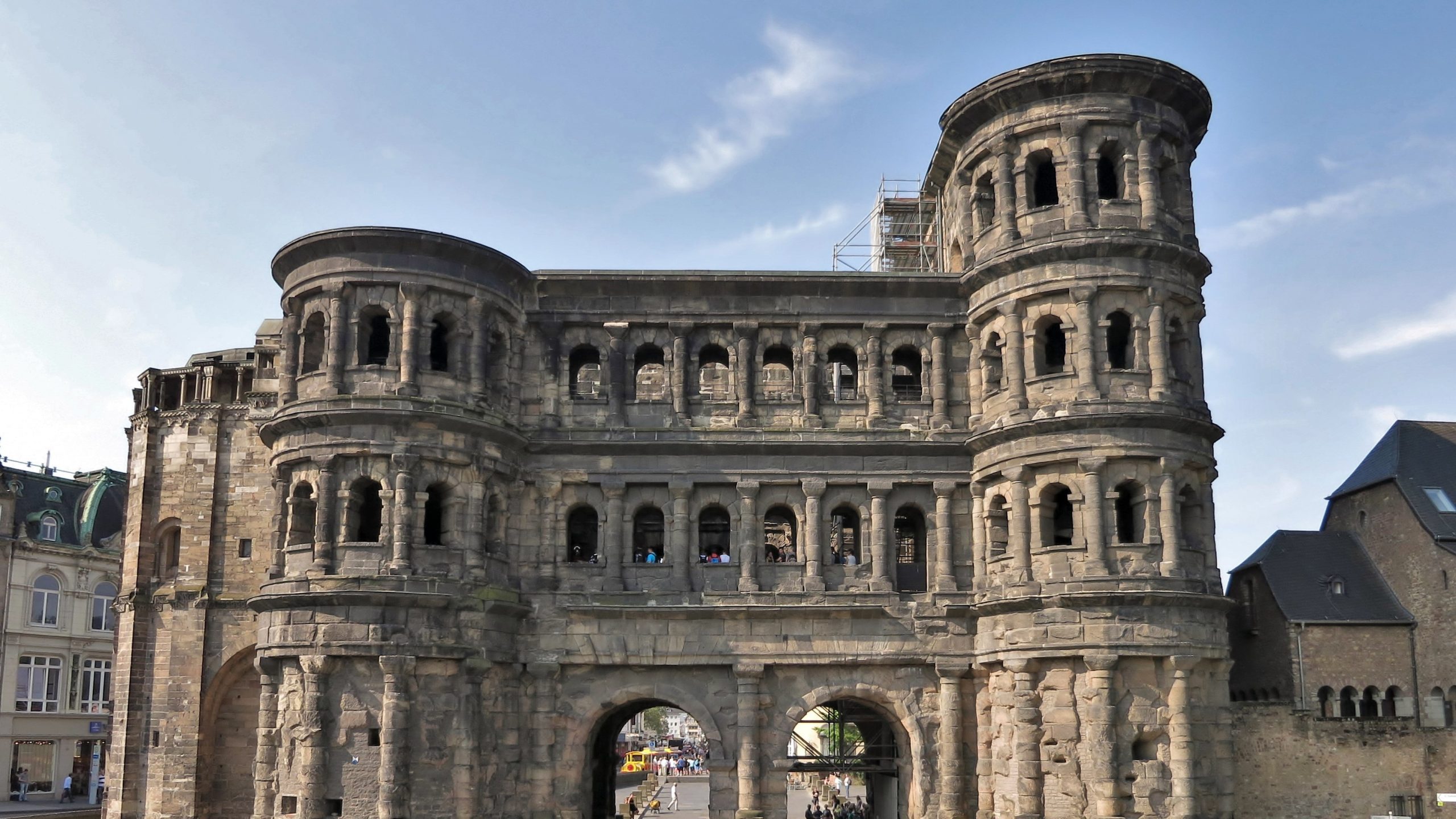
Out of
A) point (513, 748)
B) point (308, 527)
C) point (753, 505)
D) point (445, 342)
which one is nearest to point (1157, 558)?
point (753, 505)

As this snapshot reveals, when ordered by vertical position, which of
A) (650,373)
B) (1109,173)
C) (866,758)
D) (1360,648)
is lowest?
(866,758)

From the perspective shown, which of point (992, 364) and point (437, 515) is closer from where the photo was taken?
point (437, 515)

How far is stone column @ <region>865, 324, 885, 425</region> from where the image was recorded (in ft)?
115

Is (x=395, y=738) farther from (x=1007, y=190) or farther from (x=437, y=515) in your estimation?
(x=1007, y=190)

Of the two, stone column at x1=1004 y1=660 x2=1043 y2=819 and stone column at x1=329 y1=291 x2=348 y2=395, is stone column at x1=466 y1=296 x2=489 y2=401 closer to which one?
stone column at x1=329 y1=291 x2=348 y2=395

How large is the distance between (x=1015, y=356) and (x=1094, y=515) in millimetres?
4576

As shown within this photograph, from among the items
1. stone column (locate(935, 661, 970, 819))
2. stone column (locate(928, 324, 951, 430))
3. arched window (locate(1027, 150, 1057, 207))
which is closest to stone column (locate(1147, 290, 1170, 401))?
arched window (locate(1027, 150, 1057, 207))

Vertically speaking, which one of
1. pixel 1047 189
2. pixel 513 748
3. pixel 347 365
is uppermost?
pixel 1047 189

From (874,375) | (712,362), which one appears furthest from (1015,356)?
(712,362)

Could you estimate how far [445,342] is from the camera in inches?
1347

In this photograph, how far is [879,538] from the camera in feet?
113

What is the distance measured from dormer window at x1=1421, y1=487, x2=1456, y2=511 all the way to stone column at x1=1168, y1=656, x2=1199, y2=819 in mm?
15185

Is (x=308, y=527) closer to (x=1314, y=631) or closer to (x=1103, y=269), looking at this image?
(x=1103, y=269)

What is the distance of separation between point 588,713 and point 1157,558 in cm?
1483
